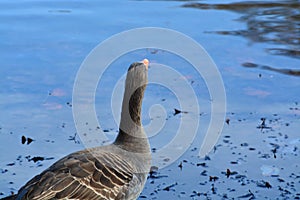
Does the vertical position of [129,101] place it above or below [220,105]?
above

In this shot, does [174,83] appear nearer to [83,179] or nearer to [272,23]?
[272,23]

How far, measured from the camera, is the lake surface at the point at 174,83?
576cm

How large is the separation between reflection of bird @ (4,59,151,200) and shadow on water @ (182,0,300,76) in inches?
149

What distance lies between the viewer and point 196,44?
9.38m

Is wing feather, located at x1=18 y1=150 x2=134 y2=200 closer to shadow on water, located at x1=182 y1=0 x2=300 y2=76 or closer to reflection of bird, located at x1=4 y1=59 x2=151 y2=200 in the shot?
reflection of bird, located at x1=4 y1=59 x2=151 y2=200

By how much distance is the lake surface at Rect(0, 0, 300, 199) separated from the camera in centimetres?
576

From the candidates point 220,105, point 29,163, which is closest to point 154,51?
point 220,105

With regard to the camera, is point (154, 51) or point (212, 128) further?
point (154, 51)

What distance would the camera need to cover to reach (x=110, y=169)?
4.73m

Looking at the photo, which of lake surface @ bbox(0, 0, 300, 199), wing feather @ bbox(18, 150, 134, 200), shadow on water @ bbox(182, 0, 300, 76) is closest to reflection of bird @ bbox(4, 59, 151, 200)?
wing feather @ bbox(18, 150, 134, 200)

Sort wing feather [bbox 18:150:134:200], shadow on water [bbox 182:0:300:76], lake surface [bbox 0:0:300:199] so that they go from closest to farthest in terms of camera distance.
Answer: wing feather [bbox 18:150:134:200] < lake surface [bbox 0:0:300:199] < shadow on water [bbox 182:0:300:76]

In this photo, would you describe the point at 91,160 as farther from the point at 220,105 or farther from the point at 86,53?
the point at 86,53

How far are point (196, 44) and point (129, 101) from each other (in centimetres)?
432

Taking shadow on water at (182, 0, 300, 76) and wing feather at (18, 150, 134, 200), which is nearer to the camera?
wing feather at (18, 150, 134, 200)
